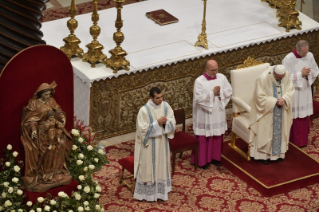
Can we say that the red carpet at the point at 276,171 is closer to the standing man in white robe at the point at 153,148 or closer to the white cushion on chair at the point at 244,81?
the white cushion on chair at the point at 244,81

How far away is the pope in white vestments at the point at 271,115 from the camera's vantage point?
1119 centimetres

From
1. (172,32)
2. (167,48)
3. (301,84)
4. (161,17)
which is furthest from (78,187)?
(161,17)

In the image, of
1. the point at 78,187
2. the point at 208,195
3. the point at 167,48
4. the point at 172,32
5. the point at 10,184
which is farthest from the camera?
the point at 172,32

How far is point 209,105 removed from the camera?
1119cm

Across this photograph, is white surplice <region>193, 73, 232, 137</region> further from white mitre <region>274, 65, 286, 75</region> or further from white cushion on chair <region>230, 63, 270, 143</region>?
white mitre <region>274, 65, 286, 75</region>

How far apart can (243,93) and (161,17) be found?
252cm

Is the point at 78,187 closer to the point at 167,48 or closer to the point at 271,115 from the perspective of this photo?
the point at 271,115

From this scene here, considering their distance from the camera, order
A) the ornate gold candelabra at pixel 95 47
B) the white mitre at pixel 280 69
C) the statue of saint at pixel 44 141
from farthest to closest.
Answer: the ornate gold candelabra at pixel 95 47 → the white mitre at pixel 280 69 → the statue of saint at pixel 44 141

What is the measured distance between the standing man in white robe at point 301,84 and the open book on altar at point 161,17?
2.34 m

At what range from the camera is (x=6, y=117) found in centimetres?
845

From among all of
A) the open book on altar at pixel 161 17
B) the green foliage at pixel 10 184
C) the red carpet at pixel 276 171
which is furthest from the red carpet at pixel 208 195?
the open book on altar at pixel 161 17

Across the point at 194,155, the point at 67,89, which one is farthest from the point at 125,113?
the point at 67,89

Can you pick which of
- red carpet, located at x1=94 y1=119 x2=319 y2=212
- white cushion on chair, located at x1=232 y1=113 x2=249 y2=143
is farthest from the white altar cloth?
red carpet, located at x1=94 y1=119 x2=319 y2=212

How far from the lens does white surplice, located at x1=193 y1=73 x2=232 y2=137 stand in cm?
1116
